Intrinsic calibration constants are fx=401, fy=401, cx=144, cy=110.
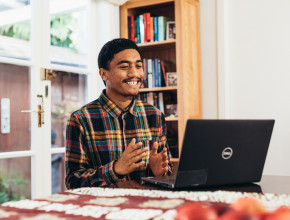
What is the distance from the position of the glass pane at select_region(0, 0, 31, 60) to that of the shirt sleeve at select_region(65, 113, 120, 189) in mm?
1171

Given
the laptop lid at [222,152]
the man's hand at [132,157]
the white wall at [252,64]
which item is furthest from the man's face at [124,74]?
the white wall at [252,64]

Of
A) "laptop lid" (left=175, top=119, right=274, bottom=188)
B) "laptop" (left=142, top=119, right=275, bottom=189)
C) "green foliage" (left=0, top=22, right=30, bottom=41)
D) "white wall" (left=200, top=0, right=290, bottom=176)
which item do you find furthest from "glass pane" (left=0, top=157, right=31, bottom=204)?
"laptop lid" (left=175, top=119, right=274, bottom=188)

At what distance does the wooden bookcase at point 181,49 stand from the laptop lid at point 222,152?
1.81 meters

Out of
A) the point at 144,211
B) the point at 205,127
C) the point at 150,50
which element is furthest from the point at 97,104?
the point at 150,50

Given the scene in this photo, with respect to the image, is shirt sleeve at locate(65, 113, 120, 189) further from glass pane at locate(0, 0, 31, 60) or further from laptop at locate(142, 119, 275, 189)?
glass pane at locate(0, 0, 31, 60)

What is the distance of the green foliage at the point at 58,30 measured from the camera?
2624mm

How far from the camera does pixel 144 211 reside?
0.81m

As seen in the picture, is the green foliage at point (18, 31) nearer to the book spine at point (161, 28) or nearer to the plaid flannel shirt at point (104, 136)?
the book spine at point (161, 28)

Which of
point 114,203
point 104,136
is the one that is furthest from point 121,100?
point 114,203

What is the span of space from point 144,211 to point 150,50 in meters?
2.78

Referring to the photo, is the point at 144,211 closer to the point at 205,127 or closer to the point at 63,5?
the point at 205,127

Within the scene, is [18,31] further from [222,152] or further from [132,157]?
[222,152]

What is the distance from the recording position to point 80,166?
1.55m

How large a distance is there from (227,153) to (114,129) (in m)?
0.65
